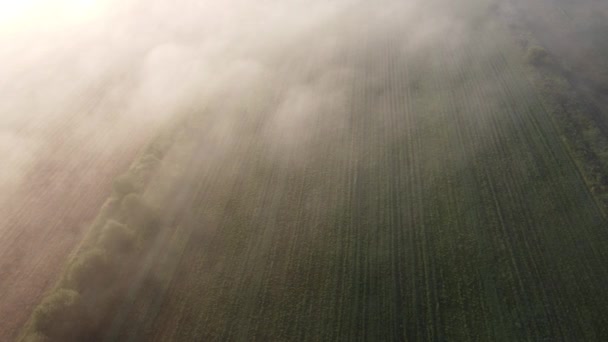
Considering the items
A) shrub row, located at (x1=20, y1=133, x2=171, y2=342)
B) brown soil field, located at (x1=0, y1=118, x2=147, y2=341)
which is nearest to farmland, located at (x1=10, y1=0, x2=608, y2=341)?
shrub row, located at (x1=20, y1=133, x2=171, y2=342)

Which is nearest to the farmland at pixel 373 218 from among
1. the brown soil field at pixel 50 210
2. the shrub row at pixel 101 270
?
the shrub row at pixel 101 270

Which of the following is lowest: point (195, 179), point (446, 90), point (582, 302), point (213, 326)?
point (213, 326)

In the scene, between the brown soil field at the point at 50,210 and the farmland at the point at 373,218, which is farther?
the brown soil field at the point at 50,210

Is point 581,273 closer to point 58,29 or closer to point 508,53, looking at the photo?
point 508,53

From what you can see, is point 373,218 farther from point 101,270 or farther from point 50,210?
point 50,210

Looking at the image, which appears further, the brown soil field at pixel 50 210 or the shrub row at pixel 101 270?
the brown soil field at pixel 50 210

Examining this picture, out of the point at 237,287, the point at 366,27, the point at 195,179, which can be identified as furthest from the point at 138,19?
the point at 237,287

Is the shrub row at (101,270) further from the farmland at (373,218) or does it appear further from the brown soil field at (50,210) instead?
the brown soil field at (50,210)

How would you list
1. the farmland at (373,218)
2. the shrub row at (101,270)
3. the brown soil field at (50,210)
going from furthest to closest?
the brown soil field at (50,210)
the farmland at (373,218)
the shrub row at (101,270)

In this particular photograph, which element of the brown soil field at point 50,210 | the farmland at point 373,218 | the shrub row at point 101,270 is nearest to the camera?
the shrub row at point 101,270
